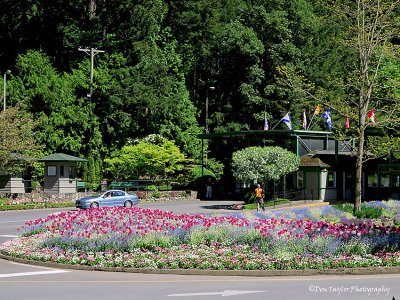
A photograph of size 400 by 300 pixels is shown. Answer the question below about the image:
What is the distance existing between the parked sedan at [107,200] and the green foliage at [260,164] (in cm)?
786

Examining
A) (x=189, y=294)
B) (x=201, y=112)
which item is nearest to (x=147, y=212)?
(x=189, y=294)

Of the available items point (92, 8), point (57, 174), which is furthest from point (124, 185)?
point (92, 8)

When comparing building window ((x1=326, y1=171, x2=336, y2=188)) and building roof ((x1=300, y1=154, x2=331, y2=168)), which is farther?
A: building window ((x1=326, y1=171, x2=336, y2=188))

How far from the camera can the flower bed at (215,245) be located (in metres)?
15.4

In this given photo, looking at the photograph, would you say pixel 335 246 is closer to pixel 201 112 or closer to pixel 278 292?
pixel 278 292

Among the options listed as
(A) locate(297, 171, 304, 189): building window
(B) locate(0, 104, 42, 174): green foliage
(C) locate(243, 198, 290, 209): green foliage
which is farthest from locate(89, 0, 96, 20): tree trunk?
(C) locate(243, 198, 290, 209): green foliage

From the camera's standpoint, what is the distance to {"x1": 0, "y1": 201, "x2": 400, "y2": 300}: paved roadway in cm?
1202

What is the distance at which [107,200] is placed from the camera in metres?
39.7

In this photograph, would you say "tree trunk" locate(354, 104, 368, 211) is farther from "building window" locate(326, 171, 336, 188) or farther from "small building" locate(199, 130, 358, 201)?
"building window" locate(326, 171, 336, 188)

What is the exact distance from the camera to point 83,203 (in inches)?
1507

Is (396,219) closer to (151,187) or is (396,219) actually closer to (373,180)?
(373,180)

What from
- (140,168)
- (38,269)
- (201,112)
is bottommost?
(38,269)

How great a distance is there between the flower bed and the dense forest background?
36.2 meters

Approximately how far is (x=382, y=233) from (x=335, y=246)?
2224mm
